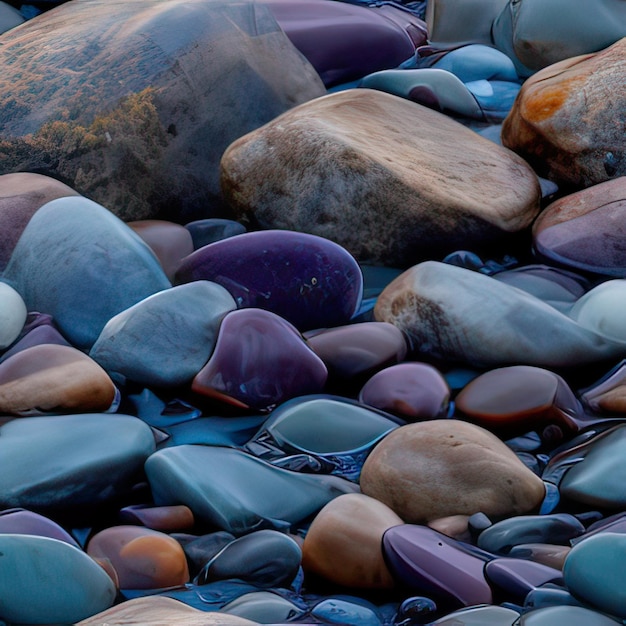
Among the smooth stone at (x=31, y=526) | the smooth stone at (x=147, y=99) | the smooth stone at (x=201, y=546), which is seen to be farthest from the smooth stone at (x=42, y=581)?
the smooth stone at (x=147, y=99)

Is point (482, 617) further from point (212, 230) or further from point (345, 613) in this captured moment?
point (212, 230)

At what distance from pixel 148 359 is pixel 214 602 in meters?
0.75

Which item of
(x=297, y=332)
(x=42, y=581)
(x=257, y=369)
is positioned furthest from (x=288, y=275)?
(x=42, y=581)

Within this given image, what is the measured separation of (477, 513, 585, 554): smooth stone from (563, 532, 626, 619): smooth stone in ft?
0.64

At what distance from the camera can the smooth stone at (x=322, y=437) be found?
2.02 m

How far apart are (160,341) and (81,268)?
1.39ft

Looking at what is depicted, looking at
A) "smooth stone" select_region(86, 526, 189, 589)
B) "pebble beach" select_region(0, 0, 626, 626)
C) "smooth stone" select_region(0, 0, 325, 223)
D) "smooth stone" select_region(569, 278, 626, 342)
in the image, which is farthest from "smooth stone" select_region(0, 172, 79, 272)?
"smooth stone" select_region(569, 278, 626, 342)

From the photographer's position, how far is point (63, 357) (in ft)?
7.07

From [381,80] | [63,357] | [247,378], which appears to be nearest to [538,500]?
[247,378]

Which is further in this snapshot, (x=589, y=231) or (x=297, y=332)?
(x=589, y=231)

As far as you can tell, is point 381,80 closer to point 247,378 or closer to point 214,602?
point 247,378

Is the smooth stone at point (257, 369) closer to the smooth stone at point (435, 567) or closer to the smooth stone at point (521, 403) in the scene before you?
the smooth stone at point (521, 403)

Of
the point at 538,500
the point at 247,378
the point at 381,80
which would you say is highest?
the point at 381,80

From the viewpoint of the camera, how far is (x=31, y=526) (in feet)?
5.58
